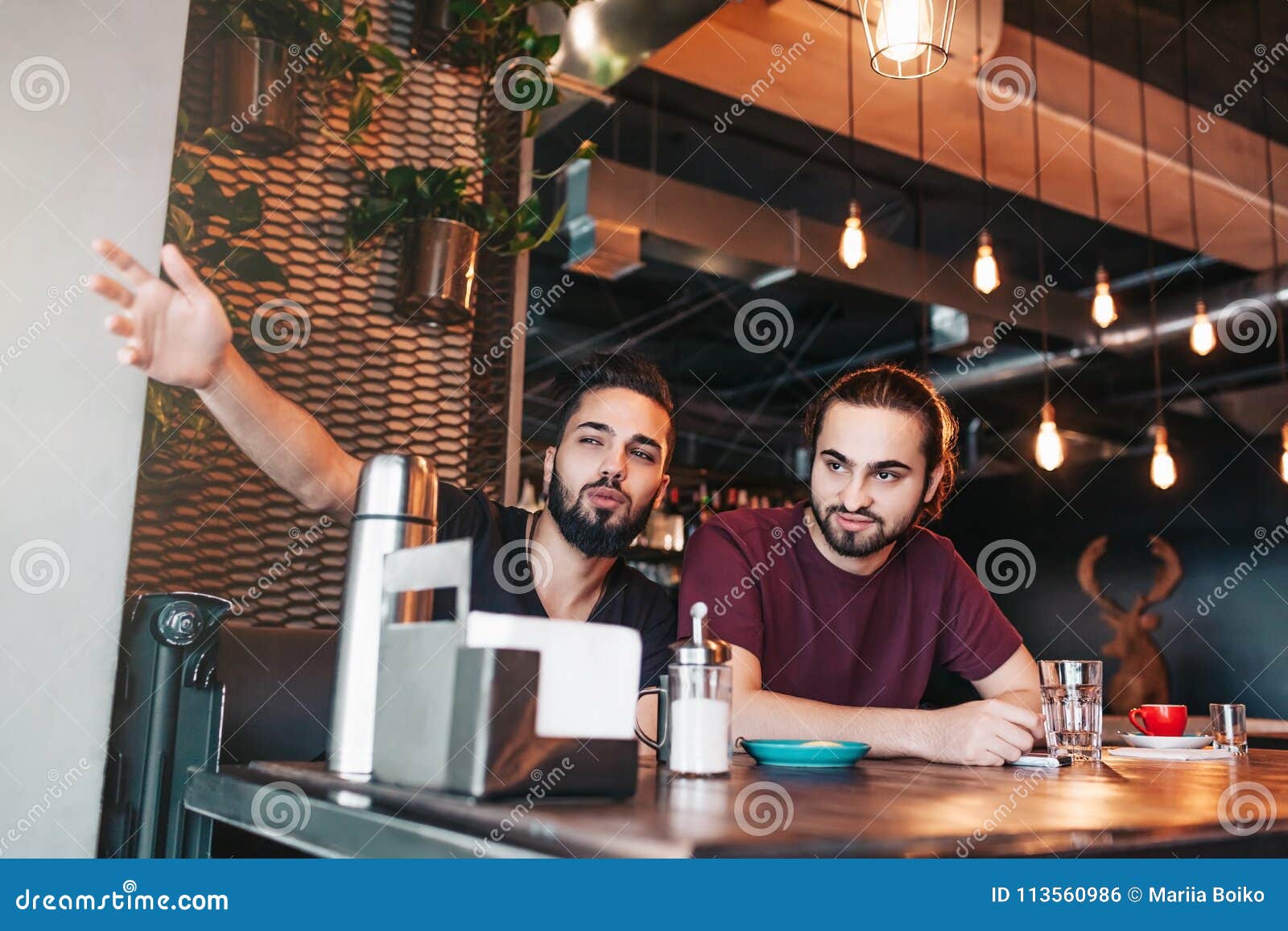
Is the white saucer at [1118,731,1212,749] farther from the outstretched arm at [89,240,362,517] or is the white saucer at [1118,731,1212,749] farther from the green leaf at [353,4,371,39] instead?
the green leaf at [353,4,371,39]

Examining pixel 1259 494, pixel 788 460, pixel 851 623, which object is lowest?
pixel 851 623

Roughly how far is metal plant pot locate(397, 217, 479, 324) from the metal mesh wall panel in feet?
0.40

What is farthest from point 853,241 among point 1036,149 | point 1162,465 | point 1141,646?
point 1141,646

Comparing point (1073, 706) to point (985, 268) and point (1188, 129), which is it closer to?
point (985, 268)

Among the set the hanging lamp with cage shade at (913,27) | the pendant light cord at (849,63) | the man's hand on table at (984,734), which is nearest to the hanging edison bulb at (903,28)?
the hanging lamp with cage shade at (913,27)

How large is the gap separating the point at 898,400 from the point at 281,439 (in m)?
1.13

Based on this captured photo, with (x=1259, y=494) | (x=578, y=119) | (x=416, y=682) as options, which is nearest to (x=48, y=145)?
(x=416, y=682)

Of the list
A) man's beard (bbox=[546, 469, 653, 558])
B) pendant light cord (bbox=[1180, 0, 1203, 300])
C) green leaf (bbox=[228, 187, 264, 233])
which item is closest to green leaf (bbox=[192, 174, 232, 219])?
green leaf (bbox=[228, 187, 264, 233])

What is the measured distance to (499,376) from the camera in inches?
96.3

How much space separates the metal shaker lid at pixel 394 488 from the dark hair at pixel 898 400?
1.15m

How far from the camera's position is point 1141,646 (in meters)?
6.29

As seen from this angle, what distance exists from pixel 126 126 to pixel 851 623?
1.44 metres

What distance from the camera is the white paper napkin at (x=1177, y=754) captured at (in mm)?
1627
